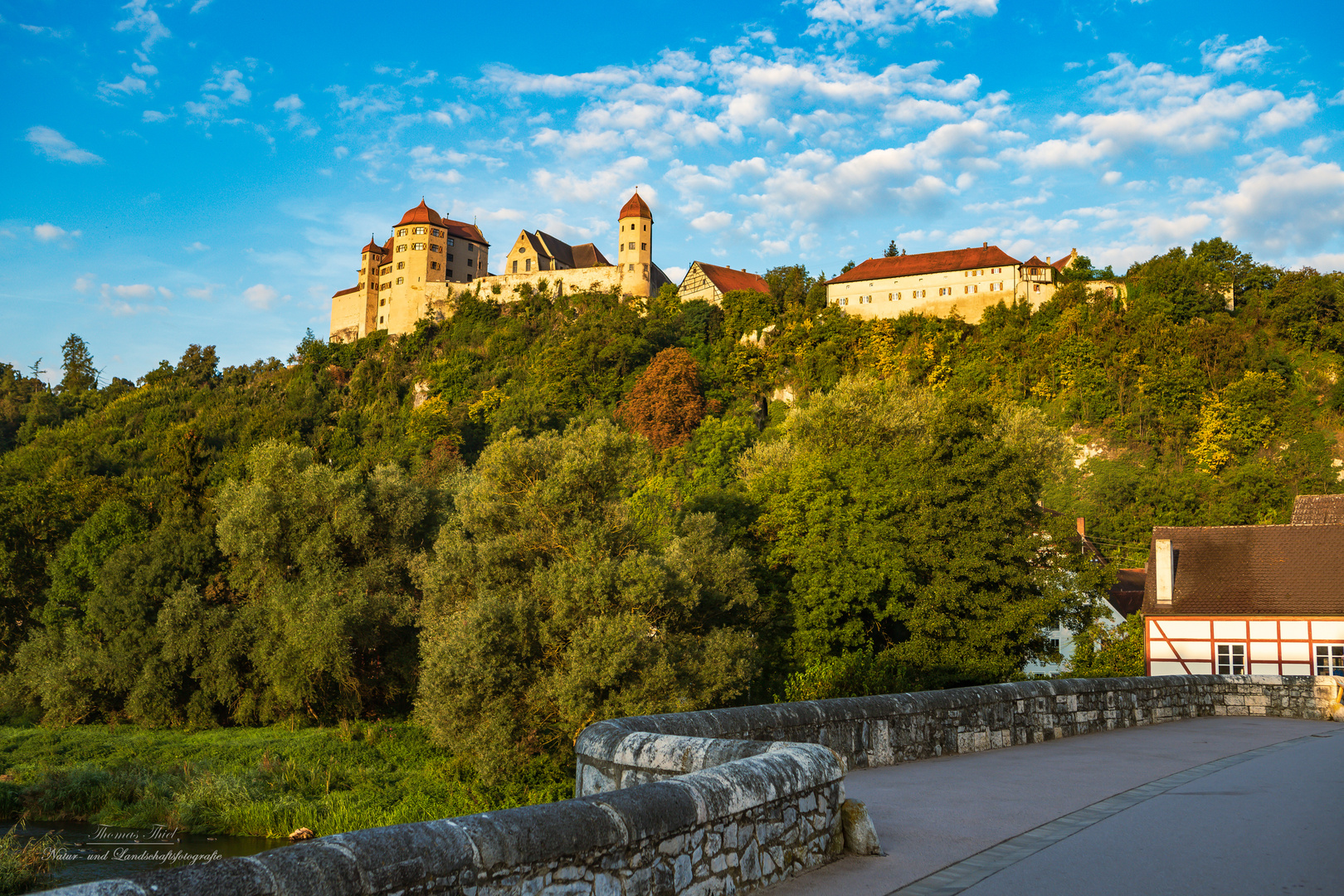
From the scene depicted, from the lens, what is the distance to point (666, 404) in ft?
224

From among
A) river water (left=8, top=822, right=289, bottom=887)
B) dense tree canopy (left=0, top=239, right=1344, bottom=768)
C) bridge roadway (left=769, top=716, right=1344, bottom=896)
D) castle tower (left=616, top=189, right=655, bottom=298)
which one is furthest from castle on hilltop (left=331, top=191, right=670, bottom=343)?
bridge roadway (left=769, top=716, right=1344, bottom=896)

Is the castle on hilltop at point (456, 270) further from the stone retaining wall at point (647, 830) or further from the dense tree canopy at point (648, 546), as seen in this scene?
the stone retaining wall at point (647, 830)

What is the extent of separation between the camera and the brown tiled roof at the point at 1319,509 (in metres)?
32.2

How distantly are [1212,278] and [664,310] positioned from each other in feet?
147

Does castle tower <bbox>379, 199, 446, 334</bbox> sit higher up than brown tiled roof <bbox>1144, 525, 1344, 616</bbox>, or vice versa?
castle tower <bbox>379, 199, 446, 334</bbox>

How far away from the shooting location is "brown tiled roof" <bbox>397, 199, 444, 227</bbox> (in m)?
108

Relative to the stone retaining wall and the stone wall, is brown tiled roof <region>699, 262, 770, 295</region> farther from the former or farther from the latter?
the stone retaining wall

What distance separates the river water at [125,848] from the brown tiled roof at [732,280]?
241 feet

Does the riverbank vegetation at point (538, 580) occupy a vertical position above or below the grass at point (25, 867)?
above

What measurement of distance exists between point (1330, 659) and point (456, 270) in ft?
320

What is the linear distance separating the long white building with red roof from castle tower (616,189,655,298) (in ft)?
70.8

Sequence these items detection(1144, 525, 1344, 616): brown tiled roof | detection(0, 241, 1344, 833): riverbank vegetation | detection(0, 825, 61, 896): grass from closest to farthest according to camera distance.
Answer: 1. detection(0, 825, 61, 896): grass
2. detection(0, 241, 1344, 833): riverbank vegetation
3. detection(1144, 525, 1344, 616): brown tiled roof

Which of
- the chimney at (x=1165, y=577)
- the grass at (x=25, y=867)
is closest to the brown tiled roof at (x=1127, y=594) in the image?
the chimney at (x=1165, y=577)

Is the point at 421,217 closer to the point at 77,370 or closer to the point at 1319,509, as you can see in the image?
the point at 77,370
